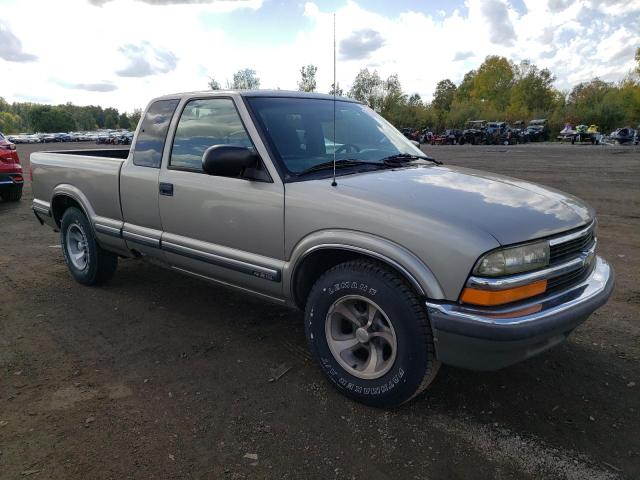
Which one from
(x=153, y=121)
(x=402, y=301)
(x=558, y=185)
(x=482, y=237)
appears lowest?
(x=558, y=185)

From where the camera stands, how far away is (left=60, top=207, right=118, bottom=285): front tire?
4867mm

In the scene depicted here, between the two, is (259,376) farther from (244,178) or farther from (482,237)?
(482,237)

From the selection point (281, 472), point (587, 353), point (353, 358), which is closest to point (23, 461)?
point (281, 472)

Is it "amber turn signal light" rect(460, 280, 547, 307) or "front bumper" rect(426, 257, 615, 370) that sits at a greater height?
"amber turn signal light" rect(460, 280, 547, 307)

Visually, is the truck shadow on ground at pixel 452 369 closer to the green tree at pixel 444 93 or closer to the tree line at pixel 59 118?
the green tree at pixel 444 93

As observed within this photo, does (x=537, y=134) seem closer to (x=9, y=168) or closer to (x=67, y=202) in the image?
(x=9, y=168)

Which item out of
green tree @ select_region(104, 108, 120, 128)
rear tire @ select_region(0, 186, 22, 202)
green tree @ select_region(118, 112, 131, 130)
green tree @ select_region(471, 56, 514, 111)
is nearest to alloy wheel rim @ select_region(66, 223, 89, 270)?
rear tire @ select_region(0, 186, 22, 202)

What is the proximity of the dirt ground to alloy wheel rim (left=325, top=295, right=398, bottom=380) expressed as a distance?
0.84 feet

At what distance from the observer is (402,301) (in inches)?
102

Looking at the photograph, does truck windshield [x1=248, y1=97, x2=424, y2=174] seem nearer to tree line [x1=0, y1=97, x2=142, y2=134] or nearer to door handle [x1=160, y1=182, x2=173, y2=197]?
door handle [x1=160, y1=182, x2=173, y2=197]

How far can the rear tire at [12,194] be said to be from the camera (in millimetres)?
10452

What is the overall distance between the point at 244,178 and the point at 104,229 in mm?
1957

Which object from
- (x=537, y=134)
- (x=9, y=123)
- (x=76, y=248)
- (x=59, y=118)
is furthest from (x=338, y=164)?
(x=9, y=123)

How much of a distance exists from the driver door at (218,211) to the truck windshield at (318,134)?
0.18m
